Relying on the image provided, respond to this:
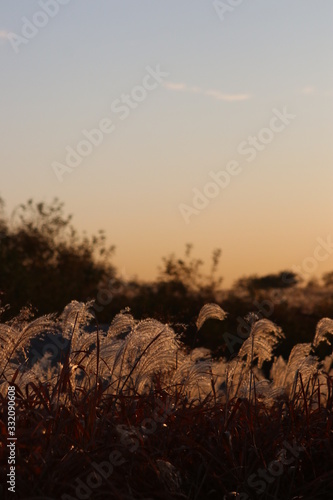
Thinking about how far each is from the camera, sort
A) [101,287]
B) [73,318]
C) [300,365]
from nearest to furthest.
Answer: [73,318]
[300,365]
[101,287]

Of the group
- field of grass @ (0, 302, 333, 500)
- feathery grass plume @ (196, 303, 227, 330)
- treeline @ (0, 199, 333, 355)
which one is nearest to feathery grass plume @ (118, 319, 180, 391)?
field of grass @ (0, 302, 333, 500)

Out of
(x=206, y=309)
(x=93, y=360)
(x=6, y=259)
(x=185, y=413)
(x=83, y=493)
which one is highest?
(x=6, y=259)

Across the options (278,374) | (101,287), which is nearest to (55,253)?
(101,287)

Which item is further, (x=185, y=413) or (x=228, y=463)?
(x=185, y=413)

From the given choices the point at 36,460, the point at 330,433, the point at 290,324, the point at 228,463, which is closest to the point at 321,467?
the point at 330,433

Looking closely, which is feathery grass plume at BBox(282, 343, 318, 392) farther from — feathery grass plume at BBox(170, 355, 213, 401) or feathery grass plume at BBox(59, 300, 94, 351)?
feathery grass plume at BBox(59, 300, 94, 351)

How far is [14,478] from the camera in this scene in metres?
4.38

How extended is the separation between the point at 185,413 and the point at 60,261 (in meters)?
15.4

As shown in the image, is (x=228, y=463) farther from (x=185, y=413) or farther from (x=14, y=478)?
(x=14, y=478)

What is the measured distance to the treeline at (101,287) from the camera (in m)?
16.5

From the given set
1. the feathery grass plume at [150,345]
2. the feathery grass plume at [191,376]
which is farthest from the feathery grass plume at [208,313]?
the feathery grass plume at [150,345]

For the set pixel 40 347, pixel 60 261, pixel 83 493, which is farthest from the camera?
pixel 60 261

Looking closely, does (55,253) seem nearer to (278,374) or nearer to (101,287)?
(101,287)

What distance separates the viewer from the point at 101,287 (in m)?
19.7
